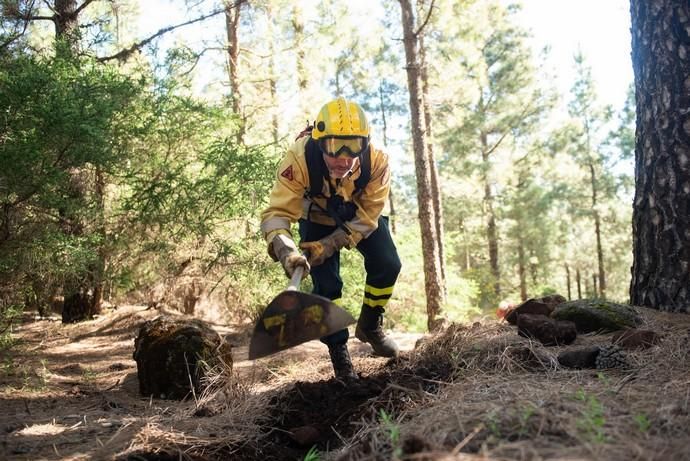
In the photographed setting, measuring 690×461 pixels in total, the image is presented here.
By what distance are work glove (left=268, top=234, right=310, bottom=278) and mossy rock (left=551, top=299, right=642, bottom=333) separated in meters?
1.90

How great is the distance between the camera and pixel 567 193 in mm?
23781

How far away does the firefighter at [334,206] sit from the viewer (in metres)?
3.19

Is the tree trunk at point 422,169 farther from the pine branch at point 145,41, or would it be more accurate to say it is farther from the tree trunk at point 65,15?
the tree trunk at point 65,15

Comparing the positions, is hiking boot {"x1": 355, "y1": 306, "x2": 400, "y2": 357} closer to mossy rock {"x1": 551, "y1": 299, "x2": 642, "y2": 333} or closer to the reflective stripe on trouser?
the reflective stripe on trouser

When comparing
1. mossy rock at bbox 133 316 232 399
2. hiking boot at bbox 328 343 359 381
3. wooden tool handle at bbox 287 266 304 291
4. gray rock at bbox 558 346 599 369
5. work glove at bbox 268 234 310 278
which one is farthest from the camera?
mossy rock at bbox 133 316 232 399

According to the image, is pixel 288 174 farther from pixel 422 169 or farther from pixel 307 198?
pixel 422 169

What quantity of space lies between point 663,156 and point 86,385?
5.09 metres

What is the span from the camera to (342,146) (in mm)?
3164

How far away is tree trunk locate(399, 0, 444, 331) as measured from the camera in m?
10.1

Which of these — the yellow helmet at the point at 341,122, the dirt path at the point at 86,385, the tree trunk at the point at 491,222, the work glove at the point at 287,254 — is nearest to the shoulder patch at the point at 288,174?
the yellow helmet at the point at 341,122

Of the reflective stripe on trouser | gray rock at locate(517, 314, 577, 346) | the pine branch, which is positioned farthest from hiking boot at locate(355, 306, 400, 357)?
the pine branch

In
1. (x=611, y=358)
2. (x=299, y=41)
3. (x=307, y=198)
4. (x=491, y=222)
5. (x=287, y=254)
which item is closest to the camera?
(x=611, y=358)

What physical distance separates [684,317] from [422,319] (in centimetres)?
1039

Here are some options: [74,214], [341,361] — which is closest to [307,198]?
[341,361]
